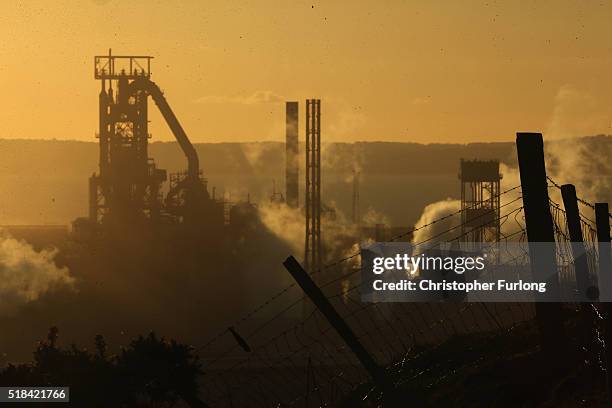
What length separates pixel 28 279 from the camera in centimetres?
7638

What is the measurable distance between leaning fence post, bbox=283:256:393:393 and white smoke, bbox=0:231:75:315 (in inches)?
2458

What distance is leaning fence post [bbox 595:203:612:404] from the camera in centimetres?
1130

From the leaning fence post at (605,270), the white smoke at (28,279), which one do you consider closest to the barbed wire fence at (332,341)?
the leaning fence post at (605,270)

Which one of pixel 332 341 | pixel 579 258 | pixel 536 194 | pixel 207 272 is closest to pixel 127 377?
pixel 579 258

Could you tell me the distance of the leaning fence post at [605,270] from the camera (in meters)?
11.3

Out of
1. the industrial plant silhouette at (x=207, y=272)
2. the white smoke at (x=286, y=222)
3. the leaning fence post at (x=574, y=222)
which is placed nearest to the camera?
the leaning fence post at (x=574, y=222)

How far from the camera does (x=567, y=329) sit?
1600 cm

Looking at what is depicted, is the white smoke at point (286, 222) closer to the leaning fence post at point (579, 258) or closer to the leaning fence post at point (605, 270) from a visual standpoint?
the leaning fence post at point (579, 258)

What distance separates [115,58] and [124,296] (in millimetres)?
13986

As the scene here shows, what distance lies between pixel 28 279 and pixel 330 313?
65827mm

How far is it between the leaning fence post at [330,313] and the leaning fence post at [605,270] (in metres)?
2.28

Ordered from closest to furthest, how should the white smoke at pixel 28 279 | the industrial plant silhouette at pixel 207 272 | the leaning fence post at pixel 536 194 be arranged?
the leaning fence post at pixel 536 194
the industrial plant silhouette at pixel 207 272
the white smoke at pixel 28 279

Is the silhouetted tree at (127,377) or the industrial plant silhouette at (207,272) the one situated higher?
the industrial plant silhouette at (207,272)

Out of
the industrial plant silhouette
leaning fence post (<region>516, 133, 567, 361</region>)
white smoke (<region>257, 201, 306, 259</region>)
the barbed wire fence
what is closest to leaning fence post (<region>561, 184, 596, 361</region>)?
leaning fence post (<region>516, 133, 567, 361</region>)
